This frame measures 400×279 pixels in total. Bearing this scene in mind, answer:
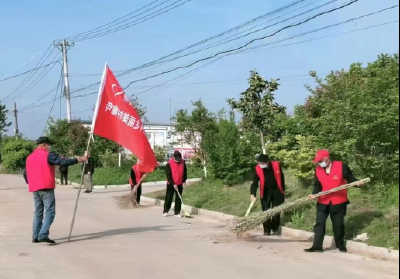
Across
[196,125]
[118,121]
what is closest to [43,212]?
[118,121]

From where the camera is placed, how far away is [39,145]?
8562mm

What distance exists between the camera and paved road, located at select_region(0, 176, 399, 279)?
253 inches

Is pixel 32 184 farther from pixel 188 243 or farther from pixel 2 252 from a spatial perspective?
pixel 188 243

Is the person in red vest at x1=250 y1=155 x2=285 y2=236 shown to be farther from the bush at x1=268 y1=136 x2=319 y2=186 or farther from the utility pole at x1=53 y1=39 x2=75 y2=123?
the utility pole at x1=53 y1=39 x2=75 y2=123

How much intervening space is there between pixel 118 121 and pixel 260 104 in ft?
23.5

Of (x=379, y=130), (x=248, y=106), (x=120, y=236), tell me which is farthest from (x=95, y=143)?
(x=379, y=130)

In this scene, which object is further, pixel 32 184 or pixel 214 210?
pixel 214 210

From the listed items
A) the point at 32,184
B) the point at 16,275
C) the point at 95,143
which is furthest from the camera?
the point at 95,143

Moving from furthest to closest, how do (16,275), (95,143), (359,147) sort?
(95,143), (359,147), (16,275)

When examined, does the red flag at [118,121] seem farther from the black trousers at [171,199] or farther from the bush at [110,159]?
the bush at [110,159]

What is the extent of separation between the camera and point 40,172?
8.29 meters

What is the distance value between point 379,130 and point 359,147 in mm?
981

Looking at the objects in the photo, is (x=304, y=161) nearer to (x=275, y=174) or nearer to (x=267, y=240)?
(x=275, y=174)

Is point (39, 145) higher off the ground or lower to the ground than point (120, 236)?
higher
